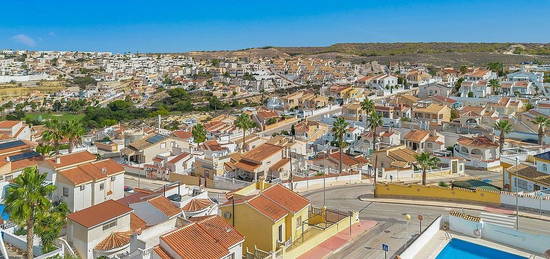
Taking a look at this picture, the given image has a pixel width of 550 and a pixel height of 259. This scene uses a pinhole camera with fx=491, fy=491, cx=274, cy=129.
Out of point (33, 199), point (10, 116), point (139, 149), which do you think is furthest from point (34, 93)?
point (33, 199)

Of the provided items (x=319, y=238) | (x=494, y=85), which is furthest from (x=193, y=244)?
(x=494, y=85)

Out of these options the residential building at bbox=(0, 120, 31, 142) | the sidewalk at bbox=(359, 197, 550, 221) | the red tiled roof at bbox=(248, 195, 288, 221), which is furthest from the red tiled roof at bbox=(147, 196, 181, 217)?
the residential building at bbox=(0, 120, 31, 142)

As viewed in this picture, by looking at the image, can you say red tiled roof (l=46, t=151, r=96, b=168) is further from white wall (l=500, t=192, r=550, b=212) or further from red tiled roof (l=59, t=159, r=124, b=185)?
white wall (l=500, t=192, r=550, b=212)

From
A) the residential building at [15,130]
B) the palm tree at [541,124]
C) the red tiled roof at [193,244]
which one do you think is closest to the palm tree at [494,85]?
the palm tree at [541,124]

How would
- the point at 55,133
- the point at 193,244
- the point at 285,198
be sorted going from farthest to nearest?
the point at 55,133 → the point at 285,198 → the point at 193,244

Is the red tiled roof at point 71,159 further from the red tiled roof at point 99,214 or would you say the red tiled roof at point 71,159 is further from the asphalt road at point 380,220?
the asphalt road at point 380,220

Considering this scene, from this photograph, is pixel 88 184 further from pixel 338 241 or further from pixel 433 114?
pixel 433 114

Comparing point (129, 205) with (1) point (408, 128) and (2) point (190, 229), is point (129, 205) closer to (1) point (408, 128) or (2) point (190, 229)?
(2) point (190, 229)
